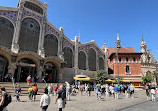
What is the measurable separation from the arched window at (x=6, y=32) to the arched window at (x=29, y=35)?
65.7 inches

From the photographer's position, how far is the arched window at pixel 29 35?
2138cm

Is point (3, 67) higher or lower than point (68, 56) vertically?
lower

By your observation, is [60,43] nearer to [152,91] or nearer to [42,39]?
[42,39]

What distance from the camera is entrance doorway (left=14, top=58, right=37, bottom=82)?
800 inches

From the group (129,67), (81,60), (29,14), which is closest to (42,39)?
(29,14)

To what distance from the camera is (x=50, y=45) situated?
82.6ft

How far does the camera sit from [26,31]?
22.1 metres

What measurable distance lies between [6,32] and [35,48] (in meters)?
5.61

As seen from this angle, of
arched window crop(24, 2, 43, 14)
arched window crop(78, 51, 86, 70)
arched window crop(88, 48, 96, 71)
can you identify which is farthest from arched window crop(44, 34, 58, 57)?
arched window crop(88, 48, 96, 71)

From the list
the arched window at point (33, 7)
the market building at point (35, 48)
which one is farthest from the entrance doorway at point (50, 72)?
the arched window at point (33, 7)

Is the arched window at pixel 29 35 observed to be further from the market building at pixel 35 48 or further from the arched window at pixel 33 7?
the arched window at pixel 33 7

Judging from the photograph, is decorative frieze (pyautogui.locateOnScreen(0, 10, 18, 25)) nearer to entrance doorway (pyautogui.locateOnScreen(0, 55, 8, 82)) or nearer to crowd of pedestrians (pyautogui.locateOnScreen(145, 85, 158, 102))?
entrance doorway (pyautogui.locateOnScreen(0, 55, 8, 82))

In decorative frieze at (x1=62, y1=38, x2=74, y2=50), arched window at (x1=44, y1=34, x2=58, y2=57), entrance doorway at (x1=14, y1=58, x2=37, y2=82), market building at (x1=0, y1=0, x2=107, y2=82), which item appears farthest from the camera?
decorative frieze at (x1=62, y1=38, x2=74, y2=50)

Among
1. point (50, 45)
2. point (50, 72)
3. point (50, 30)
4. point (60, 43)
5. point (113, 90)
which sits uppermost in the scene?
point (50, 30)
